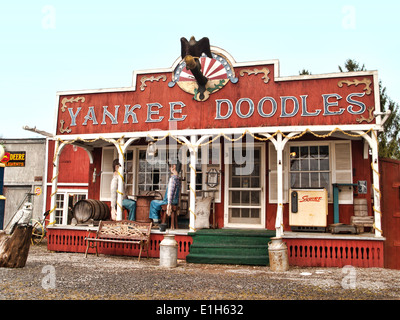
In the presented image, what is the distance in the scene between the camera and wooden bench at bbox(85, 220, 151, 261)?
909 centimetres

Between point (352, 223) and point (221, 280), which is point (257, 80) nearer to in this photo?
point (352, 223)

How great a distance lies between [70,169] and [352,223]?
41.0 feet

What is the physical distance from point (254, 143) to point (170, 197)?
294cm

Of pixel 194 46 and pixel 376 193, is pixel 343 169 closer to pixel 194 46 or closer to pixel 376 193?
pixel 376 193

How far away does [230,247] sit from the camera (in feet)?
28.8

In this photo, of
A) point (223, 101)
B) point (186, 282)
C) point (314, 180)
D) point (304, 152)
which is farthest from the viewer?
point (304, 152)

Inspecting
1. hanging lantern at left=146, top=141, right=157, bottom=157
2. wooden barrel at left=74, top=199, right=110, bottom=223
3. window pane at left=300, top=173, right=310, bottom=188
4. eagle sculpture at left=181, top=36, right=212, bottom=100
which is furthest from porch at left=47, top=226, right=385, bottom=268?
eagle sculpture at left=181, top=36, right=212, bottom=100

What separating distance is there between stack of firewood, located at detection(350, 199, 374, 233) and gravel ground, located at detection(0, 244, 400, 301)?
4.39 ft

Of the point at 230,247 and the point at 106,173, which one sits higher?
the point at 106,173

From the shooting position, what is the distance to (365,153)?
9867 mm

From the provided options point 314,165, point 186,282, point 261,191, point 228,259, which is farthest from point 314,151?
point 186,282

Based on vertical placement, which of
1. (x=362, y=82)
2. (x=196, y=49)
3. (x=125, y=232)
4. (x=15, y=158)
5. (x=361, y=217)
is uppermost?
(x=196, y=49)

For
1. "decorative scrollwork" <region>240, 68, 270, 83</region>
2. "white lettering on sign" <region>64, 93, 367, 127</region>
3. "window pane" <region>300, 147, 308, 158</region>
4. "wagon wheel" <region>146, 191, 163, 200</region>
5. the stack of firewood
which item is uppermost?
"decorative scrollwork" <region>240, 68, 270, 83</region>

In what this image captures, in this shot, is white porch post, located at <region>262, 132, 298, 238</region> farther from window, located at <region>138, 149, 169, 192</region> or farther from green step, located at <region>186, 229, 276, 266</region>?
window, located at <region>138, 149, 169, 192</region>
